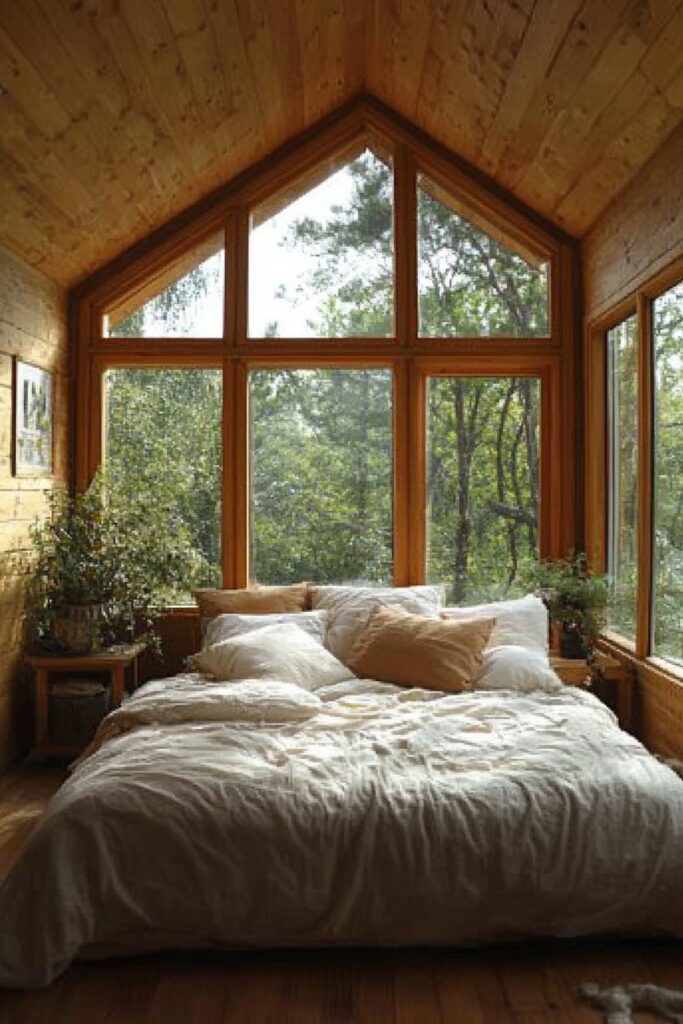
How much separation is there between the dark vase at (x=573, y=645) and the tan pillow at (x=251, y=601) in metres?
1.32

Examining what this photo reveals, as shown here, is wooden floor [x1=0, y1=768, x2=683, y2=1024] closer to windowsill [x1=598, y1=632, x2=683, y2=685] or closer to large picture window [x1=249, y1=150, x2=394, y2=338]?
windowsill [x1=598, y1=632, x2=683, y2=685]

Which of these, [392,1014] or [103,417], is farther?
[103,417]

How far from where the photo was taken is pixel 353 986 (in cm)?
254

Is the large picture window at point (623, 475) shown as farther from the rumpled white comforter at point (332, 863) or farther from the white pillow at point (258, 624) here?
the rumpled white comforter at point (332, 863)

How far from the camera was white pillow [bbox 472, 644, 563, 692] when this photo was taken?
4.06 metres

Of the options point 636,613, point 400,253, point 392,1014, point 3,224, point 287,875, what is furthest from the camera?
point 400,253

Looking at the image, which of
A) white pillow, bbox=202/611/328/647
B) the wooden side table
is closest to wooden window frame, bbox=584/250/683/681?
white pillow, bbox=202/611/328/647

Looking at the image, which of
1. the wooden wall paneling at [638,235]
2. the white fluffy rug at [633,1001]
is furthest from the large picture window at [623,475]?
the white fluffy rug at [633,1001]

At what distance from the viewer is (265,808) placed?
2660 mm

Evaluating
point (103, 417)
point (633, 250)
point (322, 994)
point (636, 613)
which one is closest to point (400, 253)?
point (633, 250)

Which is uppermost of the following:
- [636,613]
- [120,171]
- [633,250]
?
[120,171]

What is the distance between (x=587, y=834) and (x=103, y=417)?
370 centimetres

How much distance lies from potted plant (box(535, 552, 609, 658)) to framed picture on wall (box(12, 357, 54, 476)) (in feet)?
8.61

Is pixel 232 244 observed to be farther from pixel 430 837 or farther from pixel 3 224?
pixel 430 837
